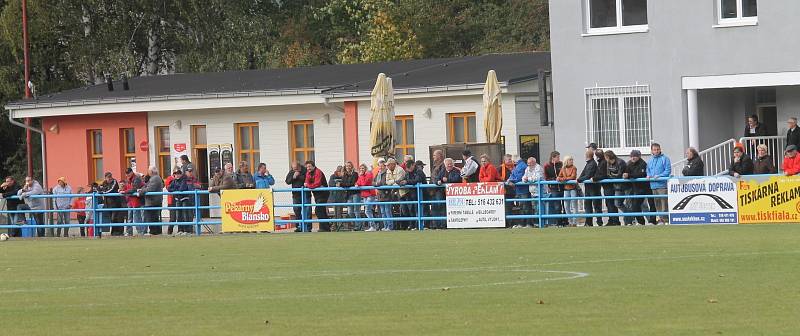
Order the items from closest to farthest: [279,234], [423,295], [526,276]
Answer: [423,295] → [526,276] → [279,234]

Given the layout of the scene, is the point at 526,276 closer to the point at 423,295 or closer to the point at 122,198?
the point at 423,295

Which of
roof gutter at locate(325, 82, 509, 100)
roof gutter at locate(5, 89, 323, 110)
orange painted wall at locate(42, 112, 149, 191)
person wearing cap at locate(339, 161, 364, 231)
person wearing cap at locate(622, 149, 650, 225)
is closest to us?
person wearing cap at locate(622, 149, 650, 225)

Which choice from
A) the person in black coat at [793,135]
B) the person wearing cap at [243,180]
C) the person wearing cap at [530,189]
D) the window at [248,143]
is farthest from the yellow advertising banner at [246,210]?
the person in black coat at [793,135]

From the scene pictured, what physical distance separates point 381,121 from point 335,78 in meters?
9.77

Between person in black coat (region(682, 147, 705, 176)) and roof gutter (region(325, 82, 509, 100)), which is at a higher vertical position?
roof gutter (region(325, 82, 509, 100))

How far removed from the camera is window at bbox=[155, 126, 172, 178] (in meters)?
43.5

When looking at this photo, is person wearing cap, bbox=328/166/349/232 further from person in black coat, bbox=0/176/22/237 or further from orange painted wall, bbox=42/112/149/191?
orange painted wall, bbox=42/112/149/191

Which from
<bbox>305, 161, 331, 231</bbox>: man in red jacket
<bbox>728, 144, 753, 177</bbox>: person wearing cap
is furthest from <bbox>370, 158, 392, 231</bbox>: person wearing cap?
<bbox>728, 144, 753, 177</bbox>: person wearing cap

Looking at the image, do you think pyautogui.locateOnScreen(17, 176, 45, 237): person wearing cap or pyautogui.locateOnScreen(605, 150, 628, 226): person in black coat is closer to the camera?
pyautogui.locateOnScreen(605, 150, 628, 226): person in black coat

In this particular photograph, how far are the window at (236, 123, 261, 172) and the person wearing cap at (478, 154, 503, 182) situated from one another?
13.0m

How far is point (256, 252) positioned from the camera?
2395 centimetres

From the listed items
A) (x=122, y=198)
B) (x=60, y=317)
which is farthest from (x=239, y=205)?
(x=60, y=317)

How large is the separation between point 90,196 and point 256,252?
36.3 feet

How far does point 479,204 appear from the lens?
97.6 feet
